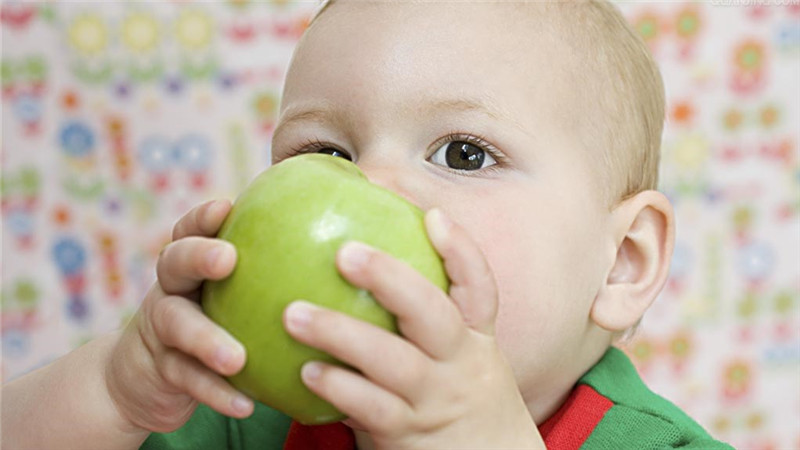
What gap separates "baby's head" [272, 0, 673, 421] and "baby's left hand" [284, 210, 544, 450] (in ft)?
0.64

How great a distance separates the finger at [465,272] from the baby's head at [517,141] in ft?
0.63

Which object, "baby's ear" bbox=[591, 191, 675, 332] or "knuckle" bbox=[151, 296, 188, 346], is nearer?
"knuckle" bbox=[151, 296, 188, 346]

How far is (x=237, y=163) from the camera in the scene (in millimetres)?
2268

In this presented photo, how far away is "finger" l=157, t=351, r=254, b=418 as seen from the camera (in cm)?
65

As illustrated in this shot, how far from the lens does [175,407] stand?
2.59 feet

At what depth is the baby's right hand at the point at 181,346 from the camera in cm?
61

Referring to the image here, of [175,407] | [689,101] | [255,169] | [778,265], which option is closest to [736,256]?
[778,265]

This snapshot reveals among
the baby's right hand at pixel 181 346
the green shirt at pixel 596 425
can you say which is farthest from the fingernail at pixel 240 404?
the green shirt at pixel 596 425

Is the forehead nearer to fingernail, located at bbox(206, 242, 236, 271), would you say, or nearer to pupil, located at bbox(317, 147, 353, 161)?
pupil, located at bbox(317, 147, 353, 161)

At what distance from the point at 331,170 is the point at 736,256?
5.91ft

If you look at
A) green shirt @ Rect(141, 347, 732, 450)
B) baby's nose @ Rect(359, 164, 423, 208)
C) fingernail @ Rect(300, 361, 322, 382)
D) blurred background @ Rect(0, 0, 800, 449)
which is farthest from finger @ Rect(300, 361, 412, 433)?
blurred background @ Rect(0, 0, 800, 449)

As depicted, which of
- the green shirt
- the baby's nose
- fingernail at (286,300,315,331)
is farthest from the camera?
the green shirt

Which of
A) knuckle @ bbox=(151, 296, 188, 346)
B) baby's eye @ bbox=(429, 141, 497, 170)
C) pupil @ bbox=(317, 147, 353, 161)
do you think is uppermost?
baby's eye @ bbox=(429, 141, 497, 170)

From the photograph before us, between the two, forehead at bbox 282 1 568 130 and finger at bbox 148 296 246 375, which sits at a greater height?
forehead at bbox 282 1 568 130
